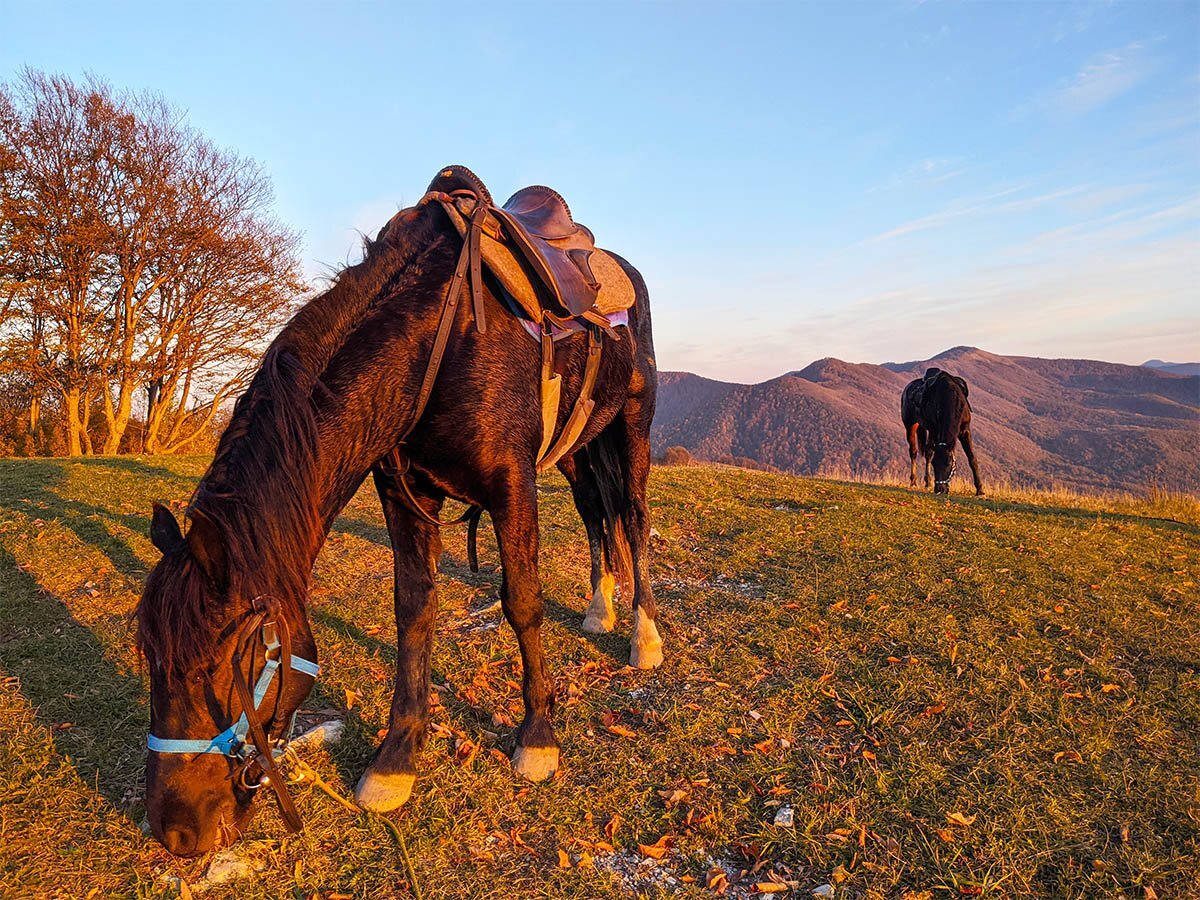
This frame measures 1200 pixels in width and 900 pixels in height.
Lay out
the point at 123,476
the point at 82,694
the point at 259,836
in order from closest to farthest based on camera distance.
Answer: the point at 259,836, the point at 82,694, the point at 123,476

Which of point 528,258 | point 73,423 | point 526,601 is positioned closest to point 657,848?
point 526,601

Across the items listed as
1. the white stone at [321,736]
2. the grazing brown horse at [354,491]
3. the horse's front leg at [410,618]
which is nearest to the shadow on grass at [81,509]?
the white stone at [321,736]

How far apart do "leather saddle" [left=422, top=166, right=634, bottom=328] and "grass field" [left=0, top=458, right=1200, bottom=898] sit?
1.99 metres

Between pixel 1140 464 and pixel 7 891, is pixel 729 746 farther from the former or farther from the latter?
pixel 1140 464

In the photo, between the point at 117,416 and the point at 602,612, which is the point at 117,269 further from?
the point at 602,612

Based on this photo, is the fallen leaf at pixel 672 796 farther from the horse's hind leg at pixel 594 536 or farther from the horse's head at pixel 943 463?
the horse's head at pixel 943 463

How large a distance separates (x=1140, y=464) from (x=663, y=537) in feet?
158

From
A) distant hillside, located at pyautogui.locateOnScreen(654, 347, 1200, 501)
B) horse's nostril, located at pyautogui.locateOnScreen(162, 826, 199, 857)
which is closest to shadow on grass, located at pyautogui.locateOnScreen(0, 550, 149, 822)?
horse's nostril, located at pyautogui.locateOnScreen(162, 826, 199, 857)

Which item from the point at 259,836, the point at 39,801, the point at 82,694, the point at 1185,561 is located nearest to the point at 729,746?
the point at 259,836

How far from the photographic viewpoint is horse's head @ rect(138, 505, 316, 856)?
1.69 metres

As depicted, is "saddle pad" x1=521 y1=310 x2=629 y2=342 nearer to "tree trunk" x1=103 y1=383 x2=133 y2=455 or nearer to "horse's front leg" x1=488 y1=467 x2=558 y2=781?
"horse's front leg" x1=488 y1=467 x2=558 y2=781

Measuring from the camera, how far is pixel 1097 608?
439 centimetres

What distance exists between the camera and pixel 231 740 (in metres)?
1.76

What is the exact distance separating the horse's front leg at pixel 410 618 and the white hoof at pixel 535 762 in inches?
17.3
